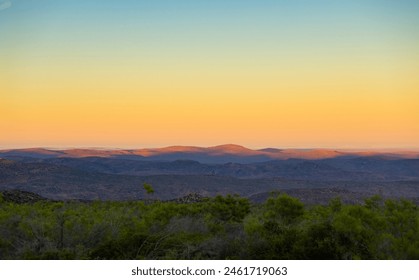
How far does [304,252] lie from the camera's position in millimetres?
13227

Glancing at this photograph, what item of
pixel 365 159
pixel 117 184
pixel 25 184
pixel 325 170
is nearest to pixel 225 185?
pixel 117 184

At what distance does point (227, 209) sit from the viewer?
2434cm

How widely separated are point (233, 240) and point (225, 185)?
6958 centimetres

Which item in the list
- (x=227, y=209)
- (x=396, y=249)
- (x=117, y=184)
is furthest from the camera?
(x=117, y=184)

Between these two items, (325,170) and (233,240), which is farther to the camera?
(325,170)

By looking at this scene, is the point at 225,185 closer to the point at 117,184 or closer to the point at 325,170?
the point at 117,184

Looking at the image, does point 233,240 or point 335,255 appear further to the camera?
point 233,240

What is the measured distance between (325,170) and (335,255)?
4947 inches

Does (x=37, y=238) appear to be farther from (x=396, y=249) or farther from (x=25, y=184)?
(x=25, y=184)

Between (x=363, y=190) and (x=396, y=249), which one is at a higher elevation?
(x=396, y=249)

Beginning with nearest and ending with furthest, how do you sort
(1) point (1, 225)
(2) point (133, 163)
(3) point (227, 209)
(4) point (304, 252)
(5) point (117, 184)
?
(4) point (304, 252) → (1) point (1, 225) → (3) point (227, 209) → (5) point (117, 184) → (2) point (133, 163)

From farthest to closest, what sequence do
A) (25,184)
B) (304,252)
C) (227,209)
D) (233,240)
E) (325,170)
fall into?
(325,170), (25,184), (227,209), (233,240), (304,252)
